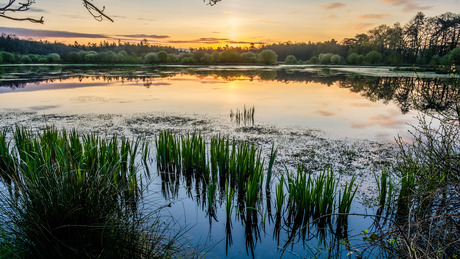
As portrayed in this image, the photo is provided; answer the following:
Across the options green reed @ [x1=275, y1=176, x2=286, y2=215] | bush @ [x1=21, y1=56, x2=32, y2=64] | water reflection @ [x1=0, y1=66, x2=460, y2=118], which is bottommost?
green reed @ [x1=275, y1=176, x2=286, y2=215]

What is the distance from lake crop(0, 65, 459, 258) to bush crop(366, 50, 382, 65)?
39.1 meters

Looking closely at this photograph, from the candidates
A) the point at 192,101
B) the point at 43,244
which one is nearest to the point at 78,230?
the point at 43,244

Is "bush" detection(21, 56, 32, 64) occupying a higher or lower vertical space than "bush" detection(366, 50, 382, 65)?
higher

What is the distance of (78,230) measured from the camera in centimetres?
278

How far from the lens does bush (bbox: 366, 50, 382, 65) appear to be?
55000mm

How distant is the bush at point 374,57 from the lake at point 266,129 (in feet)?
128

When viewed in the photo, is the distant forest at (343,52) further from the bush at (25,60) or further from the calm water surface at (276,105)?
the calm water surface at (276,105)

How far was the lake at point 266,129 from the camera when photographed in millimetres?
4430

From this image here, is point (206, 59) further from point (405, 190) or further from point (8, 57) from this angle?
point (405, 190)

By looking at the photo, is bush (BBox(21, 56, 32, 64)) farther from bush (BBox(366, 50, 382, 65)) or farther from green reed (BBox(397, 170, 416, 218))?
green reed (BBox(397, 170, 416, 218))

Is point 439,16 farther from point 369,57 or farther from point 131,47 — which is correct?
point 131,47

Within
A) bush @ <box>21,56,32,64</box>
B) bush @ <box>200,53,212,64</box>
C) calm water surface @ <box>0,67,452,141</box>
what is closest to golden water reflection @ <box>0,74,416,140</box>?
calm water surface @ <box>0,67,452,141</box>

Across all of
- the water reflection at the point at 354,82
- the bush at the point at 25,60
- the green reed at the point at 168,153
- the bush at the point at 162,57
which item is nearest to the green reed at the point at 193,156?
the green reed at the point at 168,153

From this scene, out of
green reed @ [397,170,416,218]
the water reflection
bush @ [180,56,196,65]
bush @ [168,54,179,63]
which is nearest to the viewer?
green reed @ [397,170,416,218]
